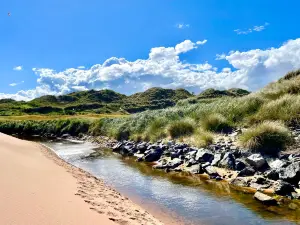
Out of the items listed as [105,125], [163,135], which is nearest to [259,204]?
[163,135]

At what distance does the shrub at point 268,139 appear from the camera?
1516cm

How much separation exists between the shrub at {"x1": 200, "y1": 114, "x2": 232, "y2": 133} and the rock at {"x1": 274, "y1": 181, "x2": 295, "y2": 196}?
344 inches

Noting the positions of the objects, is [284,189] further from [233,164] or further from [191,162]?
[191,162]

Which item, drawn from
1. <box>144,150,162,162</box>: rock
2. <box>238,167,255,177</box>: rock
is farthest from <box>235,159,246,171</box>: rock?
<box>144,150,162,162</box>: rock

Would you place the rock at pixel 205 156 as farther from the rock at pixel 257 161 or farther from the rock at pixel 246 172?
the rock at pixel 246 172

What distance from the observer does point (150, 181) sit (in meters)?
14.7

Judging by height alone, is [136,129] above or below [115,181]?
above

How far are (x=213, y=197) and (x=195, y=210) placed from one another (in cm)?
160

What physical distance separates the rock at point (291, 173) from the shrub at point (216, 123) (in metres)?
7.70

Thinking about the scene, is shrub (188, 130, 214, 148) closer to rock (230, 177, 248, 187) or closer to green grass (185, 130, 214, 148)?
green grass (185, 130, 214, 148)

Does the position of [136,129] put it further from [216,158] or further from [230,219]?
[230,219]

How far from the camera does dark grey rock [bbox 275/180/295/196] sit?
11125mm

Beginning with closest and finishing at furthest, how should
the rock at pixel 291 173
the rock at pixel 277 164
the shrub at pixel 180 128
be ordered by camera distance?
1. the rock at pixel 291 173
2. the rock at pixel 277 164
3. the shrub at pixel 180 128

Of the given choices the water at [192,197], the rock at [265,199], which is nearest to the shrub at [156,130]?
the water at [192,197]
